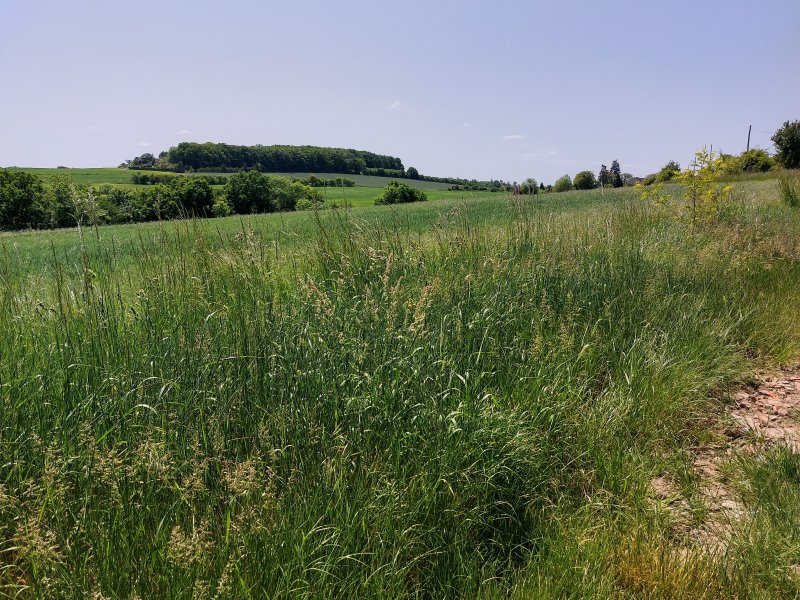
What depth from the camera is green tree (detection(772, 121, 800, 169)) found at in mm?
37594

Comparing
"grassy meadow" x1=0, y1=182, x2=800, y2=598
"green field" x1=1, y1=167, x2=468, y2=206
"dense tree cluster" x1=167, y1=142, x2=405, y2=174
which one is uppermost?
"dense tree cluster" x1=167, y1=142, x2=405, y2=174

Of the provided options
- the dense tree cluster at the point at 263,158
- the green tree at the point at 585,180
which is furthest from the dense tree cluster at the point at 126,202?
the dense tree cluster at the point at 263,158

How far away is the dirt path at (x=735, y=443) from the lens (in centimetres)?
267

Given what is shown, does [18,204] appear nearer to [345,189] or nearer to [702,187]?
[345,189]

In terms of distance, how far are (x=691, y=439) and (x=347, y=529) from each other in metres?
2.67

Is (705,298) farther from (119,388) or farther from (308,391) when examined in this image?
(119,388)

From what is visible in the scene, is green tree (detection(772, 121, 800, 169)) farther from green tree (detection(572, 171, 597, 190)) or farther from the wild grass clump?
the wild grass clump

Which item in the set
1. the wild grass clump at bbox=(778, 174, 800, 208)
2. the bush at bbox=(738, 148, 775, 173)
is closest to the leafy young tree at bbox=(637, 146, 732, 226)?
the wild grass clump at bbox=(778, 174, 800, 208)

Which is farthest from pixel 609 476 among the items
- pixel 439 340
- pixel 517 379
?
pixel 439 340

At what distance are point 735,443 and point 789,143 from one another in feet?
150

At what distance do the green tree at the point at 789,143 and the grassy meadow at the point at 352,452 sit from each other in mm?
44282

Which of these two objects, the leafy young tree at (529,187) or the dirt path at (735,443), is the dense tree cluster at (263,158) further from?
the dirt path at (735,443)

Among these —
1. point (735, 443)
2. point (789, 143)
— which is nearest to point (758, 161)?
point (789, 143)

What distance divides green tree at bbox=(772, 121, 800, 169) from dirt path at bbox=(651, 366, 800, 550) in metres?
43.4
